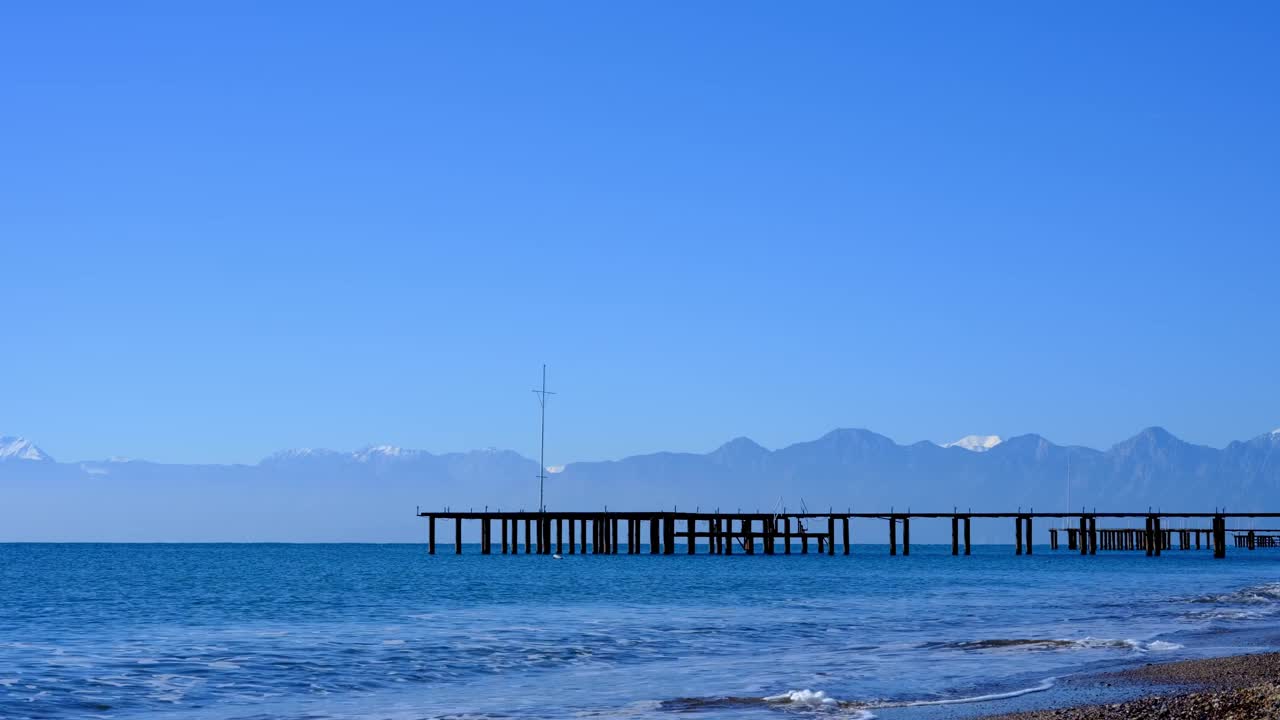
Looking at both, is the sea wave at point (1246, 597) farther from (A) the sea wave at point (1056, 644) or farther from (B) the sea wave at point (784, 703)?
(B) the sea wave at point (784, 703)

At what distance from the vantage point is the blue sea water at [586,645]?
22.1 m

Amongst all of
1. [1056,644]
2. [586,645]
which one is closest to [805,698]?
[1056,644]

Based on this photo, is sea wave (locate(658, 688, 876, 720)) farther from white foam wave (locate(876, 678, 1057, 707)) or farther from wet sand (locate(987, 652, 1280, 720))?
wet sand (locate(987, 652, 1280, 720))

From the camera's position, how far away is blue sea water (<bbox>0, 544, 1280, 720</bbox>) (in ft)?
72.5

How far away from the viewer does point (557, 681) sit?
24.8 metres

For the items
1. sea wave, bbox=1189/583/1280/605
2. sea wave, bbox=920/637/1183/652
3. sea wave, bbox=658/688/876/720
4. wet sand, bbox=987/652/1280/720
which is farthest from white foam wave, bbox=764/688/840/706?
sea wave, bbox=1189/583/1280/605

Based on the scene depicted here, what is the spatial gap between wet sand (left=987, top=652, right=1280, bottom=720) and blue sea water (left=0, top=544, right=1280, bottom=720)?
1646 millimetres

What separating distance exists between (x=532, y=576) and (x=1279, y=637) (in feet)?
155

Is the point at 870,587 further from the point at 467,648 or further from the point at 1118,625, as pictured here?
the point at 467,648

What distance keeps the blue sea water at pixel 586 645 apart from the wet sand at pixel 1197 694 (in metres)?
1.65

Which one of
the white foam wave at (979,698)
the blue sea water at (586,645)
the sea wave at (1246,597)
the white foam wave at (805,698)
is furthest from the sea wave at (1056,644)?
the sea wave at (1246,597)

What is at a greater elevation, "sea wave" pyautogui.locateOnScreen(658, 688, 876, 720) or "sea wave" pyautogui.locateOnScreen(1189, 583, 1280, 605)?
"sea wave" pyautogui.locateOnScreen(658, 688, 876, 720)

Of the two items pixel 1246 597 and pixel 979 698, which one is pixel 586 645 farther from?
pixel 1246 597

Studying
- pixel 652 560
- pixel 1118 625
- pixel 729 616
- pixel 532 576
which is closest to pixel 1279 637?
pixel 1118 625
